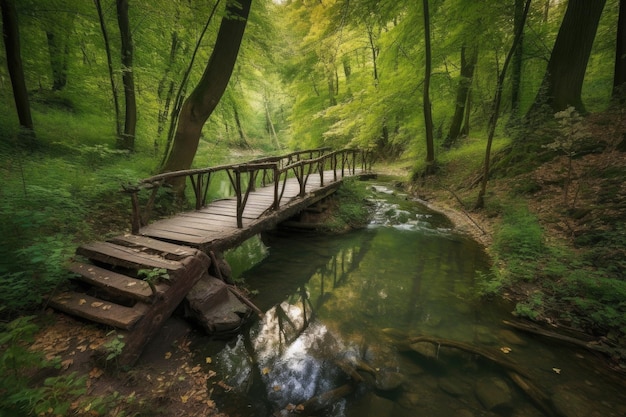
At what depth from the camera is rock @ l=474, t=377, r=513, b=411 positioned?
2973 millimetres

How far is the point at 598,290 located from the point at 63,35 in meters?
14.1

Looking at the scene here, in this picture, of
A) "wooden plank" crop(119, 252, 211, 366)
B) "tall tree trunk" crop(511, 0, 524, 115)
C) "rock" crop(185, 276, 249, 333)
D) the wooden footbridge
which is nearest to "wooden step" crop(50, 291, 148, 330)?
the wooden footbridge

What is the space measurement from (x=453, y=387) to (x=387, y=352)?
33.0 inches

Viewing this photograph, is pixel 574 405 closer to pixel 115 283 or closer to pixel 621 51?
pixel 115 283

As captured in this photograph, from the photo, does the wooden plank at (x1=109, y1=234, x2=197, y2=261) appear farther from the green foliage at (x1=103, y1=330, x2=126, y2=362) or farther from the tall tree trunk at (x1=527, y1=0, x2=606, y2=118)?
the tall tree trunk at (x1=527, y1=0, x2=606, y2=118)

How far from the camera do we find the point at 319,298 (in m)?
5.29

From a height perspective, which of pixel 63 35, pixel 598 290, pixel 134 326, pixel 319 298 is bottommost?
pixel 319 298

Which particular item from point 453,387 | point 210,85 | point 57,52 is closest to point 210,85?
point 210,85

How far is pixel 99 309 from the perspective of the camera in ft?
10.5

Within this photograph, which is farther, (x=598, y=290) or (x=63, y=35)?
(x=63, y=35)

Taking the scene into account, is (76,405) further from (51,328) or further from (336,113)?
(336,113)

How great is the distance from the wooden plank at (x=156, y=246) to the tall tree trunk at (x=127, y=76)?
16.0 ft

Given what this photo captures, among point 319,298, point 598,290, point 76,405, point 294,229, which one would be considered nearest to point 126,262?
point 76,405

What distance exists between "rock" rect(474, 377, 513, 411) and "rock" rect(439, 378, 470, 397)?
0.13 metres
